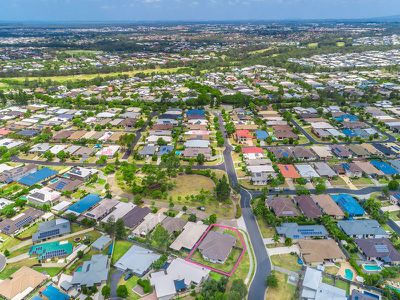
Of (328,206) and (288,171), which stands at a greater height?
(328,206)

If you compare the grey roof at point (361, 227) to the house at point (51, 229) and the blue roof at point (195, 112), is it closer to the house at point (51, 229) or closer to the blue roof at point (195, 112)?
the house at point (51, 229)

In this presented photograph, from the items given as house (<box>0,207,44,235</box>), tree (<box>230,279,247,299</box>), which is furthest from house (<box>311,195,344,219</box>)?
house (<box>0,207,44,235</box>)

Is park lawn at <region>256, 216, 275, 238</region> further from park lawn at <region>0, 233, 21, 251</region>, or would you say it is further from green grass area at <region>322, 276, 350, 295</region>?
park lawn at <region>0, 233, 21, 251</region>

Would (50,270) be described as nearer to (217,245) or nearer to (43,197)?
(43,197)

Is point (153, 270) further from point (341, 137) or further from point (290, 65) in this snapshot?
point (290, 65)

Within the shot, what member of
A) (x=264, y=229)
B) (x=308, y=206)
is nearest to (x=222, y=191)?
(x=264, y=229)

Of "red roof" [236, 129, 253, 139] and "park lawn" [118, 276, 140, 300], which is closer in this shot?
"park lawn" [118, 276, 140, 300]
